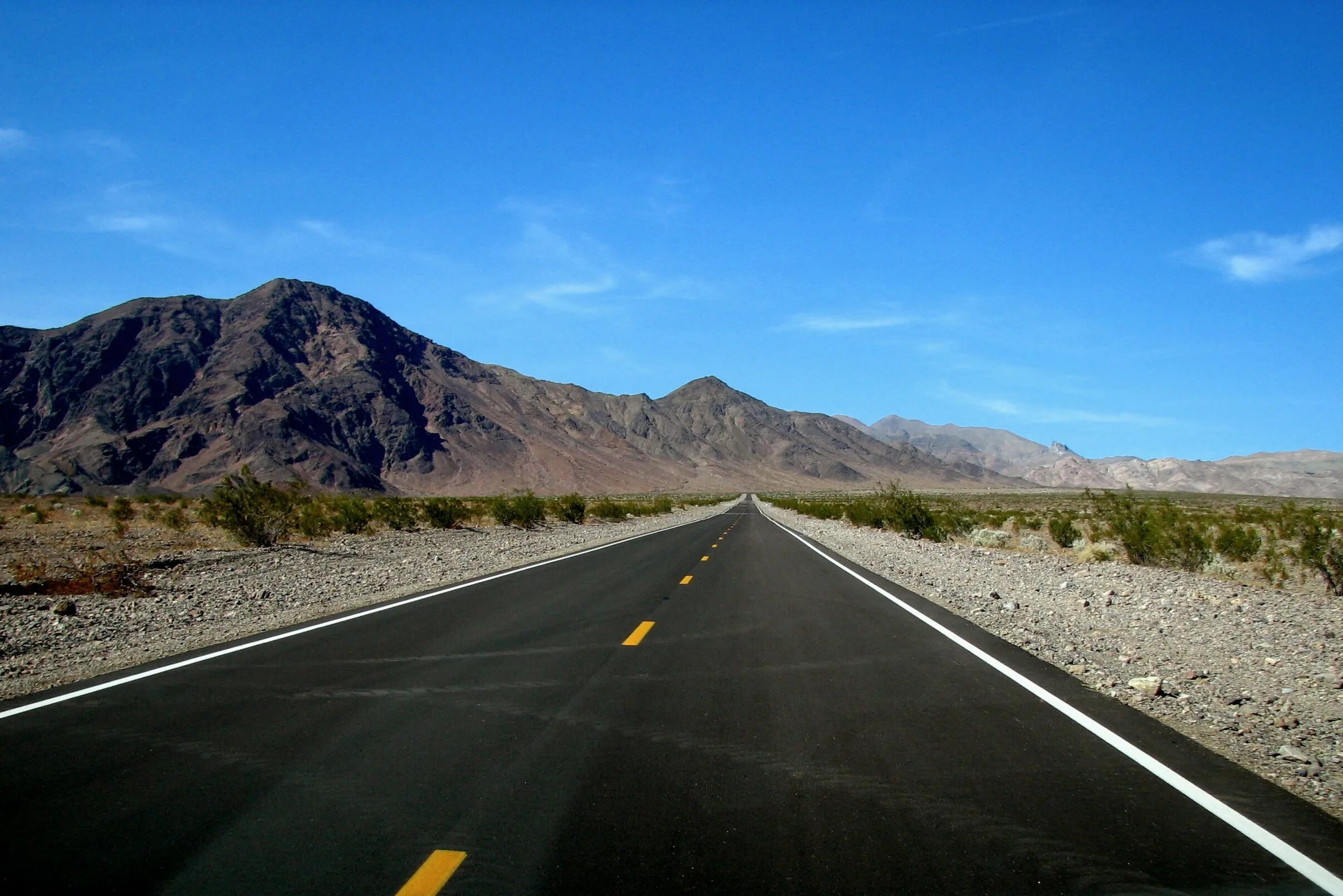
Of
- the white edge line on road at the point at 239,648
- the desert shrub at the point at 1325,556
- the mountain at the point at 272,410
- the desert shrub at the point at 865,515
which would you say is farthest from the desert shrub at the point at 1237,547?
the mountain at the point at 272,410

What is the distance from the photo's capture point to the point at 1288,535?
27562 mm

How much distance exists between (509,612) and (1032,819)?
861 centimetres

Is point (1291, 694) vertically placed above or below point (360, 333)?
below

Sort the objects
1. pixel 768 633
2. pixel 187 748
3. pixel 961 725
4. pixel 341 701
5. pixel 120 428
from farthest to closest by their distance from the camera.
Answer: pixel 120 428, pixel 768 633, pixel 341 701, pixel 961 725, pixel 187 748

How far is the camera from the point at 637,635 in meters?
9.96

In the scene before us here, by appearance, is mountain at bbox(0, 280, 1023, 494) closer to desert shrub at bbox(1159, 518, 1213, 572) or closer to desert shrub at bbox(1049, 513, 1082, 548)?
desert shrub at bbox(1049, 513, 1082, 548)

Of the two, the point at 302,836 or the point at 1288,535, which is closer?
the point at 302,836

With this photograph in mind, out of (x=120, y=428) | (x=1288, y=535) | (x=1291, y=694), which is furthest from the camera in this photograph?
(x=120, y=428)

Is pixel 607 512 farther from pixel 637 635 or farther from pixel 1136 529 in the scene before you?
pixel 637 635

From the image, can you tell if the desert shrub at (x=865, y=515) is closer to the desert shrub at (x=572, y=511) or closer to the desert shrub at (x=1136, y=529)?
the desert shrub at (x=572, y=511)

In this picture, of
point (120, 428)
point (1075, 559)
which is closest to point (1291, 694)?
point (1075, 559)

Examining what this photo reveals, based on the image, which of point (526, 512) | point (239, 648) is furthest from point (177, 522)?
point (239, 648)

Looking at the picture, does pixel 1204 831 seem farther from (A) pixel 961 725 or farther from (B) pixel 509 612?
(B) pixel 509 612

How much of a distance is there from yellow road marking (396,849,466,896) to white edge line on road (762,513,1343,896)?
386 cm
